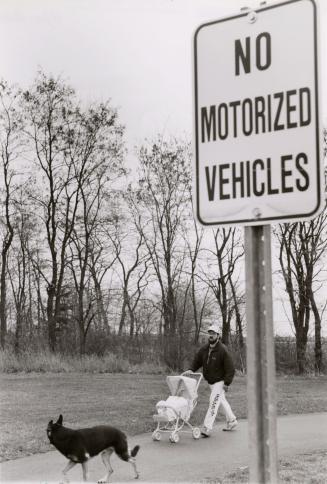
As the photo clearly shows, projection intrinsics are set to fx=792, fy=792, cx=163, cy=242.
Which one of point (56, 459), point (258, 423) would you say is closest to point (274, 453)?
point (258, 423)

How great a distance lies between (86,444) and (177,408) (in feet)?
12.8

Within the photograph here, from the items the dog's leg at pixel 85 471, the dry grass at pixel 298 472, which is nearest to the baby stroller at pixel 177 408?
the dry grass at pixel 298 472

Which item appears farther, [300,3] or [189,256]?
[189,256]

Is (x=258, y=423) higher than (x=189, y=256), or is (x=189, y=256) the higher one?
(x=189, y=256)

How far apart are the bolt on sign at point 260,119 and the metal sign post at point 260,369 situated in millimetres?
148

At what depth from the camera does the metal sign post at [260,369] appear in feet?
6.57

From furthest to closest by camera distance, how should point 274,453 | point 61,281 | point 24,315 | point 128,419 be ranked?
point 24,315 < point 61,281 < point 128,419 < point 274,453

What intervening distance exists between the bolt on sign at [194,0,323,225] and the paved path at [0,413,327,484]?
299 inches

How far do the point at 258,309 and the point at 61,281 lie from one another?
3932 centimetres

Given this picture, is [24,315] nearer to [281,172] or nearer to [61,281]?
[61,281]

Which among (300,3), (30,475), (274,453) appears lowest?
(30,475)

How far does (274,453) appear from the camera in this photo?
2.01 m

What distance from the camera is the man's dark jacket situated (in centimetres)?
1402

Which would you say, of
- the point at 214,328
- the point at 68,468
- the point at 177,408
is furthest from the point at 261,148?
the point at 214,328
